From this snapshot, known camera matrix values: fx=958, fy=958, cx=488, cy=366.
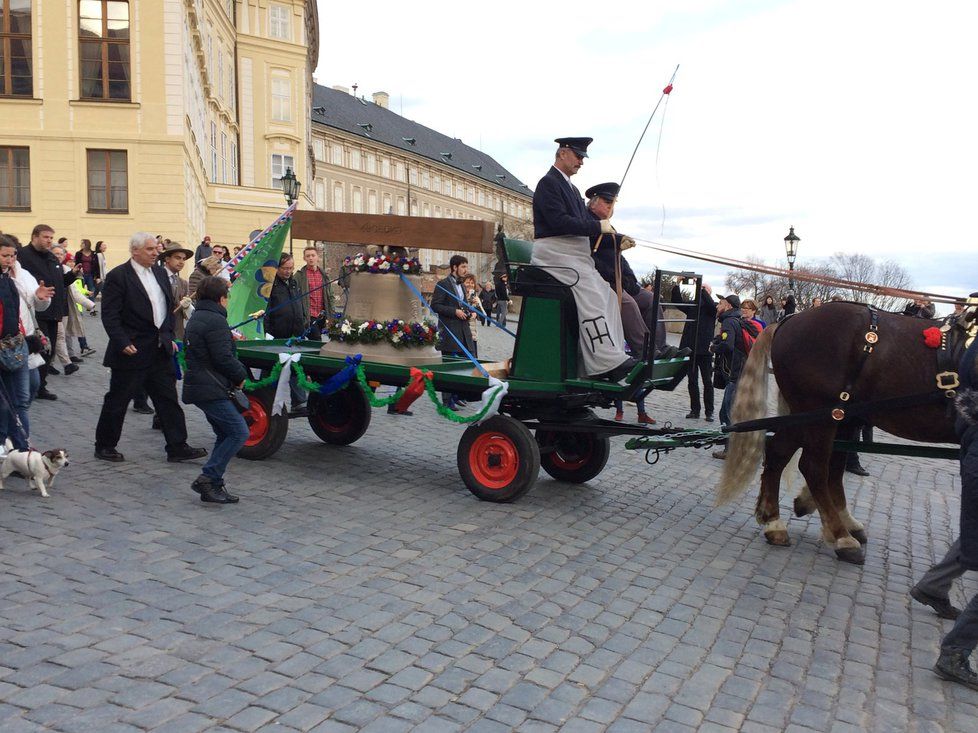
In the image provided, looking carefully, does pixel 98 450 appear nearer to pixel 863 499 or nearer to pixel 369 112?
pixel 863 499

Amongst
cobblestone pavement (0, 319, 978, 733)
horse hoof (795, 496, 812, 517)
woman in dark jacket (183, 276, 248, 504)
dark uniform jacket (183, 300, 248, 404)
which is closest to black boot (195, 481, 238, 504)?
woman in dark jacket (183, 276, 248, 504)

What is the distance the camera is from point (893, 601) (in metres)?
5.56

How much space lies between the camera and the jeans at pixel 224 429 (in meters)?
6.81

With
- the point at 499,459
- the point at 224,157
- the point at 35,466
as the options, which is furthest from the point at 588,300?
the point at 224,157

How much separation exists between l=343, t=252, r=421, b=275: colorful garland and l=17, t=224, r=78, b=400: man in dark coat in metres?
3.78

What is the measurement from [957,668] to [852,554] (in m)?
1.84

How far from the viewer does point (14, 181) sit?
2750 cm

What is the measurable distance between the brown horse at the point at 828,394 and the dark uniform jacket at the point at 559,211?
1514 mm

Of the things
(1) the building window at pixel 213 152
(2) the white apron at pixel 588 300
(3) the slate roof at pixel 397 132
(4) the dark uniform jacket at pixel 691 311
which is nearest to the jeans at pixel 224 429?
(2) the white apron at pixel 588 300

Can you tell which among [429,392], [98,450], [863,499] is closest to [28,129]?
[98,450]

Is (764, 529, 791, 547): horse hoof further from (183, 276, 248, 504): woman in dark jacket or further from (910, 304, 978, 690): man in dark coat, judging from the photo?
(183, 276, 248, 504): woman in dark jacket

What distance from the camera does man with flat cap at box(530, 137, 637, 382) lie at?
6.97 metres

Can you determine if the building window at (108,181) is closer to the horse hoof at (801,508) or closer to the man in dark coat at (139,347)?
the man in dark coat at (139,347)

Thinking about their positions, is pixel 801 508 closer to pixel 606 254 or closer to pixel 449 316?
pixel 606 254
